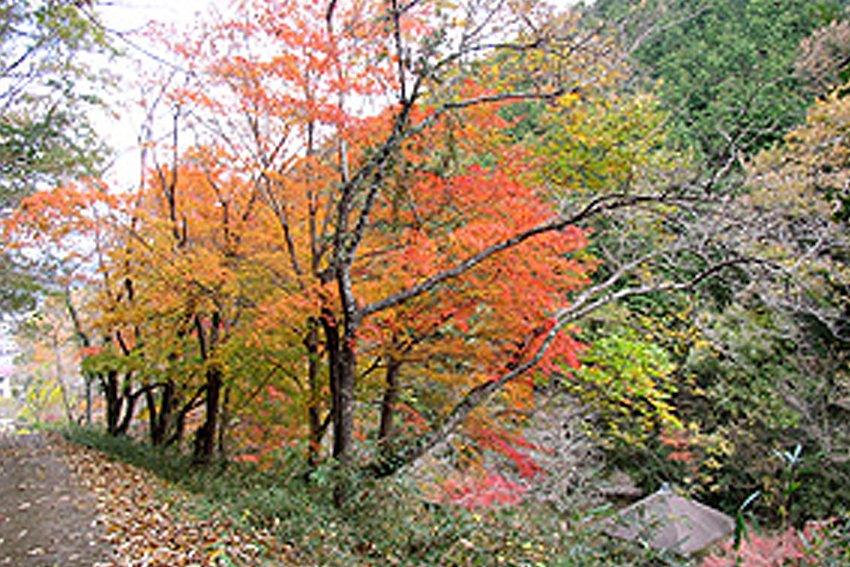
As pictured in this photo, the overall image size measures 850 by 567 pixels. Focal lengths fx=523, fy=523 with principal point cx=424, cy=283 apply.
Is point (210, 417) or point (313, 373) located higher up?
point (313, 373)

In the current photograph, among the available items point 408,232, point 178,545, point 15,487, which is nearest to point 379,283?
point 408,232

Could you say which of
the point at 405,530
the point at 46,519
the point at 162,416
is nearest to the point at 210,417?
the point at 162,416

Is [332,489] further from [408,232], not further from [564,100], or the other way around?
[564,100]

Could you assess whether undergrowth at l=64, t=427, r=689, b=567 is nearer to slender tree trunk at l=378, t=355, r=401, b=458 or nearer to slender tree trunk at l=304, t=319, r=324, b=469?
slender tree trunk at l=304, t=319, r=324, b=469

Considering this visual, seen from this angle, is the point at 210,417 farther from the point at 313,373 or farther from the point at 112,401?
the point at 112,401

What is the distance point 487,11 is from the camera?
5055 mm

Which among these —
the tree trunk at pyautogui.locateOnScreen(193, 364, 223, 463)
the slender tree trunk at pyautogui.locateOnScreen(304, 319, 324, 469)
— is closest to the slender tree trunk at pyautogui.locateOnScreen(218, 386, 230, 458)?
the tree trunk at pyautogui.locateOnScreen(193, 364, 223, 463)

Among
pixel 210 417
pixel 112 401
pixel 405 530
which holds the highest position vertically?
pixel 112 401

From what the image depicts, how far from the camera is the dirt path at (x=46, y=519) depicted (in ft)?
12.6

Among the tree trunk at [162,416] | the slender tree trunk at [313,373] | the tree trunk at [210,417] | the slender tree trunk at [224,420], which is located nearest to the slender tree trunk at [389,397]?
the slender tree trunk at [313,373]

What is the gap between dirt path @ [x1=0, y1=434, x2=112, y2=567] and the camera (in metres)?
3.85

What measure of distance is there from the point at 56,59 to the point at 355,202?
7615mm

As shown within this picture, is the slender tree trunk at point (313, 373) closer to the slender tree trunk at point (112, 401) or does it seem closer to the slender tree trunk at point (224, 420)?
the slender tree trunk at point (224, 420)

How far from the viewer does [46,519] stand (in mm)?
4840
